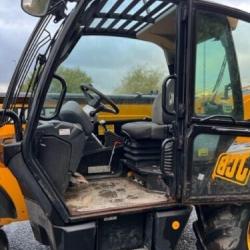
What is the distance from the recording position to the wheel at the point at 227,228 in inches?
128

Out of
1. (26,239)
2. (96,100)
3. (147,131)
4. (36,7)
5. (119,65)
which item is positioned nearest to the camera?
(36,7)

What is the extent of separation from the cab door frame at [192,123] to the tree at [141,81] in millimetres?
1340

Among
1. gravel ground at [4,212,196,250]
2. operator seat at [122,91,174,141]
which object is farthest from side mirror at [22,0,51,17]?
gravel ground at [4,212,196,250]

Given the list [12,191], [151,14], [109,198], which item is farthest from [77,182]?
[151,14]

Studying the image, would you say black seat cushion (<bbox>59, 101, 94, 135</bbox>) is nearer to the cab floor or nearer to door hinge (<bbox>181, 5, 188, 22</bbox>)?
the cab floor

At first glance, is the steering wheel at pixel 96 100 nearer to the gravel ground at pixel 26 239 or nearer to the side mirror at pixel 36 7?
the gravel ground at pixel 26 239

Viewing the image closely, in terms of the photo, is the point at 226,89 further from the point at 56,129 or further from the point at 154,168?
the point at 56,129

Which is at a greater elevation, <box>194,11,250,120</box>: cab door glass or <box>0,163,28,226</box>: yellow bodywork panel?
<box>194,11,250,120</box>: cab door glass

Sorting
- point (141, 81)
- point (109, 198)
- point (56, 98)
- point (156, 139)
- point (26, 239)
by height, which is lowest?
point (26, 239)

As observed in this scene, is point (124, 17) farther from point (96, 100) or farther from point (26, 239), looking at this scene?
point (26, 239)

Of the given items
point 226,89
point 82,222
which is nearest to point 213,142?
point 226,89

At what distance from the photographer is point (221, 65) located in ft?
10.2

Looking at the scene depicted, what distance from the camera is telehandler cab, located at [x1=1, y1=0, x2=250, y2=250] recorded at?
278 cm

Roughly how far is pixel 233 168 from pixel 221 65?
0.74 metres
